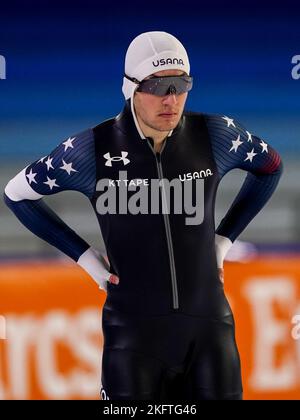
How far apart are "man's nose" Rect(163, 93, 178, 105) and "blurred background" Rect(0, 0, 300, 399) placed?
1.40 metres

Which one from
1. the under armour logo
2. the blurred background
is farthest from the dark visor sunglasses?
the blurred background

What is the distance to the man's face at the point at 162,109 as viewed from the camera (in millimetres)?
3516

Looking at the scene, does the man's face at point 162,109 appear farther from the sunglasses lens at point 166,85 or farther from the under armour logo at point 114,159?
the under armour logo at point 114,159

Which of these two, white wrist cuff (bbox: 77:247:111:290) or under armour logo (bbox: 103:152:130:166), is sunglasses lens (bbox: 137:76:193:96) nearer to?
under armour logo (bbox: 103:152:130:166)

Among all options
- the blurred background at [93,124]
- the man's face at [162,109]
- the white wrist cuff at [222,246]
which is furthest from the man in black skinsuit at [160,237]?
the blurred background at [93,124]

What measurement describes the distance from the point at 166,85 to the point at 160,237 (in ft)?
1.55

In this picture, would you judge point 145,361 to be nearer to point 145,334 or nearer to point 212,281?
point 145,334

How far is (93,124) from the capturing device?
5.10 metres

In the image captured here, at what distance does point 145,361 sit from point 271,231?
1.81 meters

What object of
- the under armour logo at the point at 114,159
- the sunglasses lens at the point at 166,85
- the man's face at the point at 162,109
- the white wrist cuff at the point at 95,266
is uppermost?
the sunglasses lens at the point at 166,85

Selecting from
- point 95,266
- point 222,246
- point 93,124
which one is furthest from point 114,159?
point 93,124

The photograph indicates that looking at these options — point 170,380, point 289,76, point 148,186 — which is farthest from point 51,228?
point 289,76

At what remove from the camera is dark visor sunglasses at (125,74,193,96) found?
11.5 ft

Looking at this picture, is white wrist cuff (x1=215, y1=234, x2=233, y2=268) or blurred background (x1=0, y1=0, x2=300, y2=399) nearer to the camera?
white wrist cuff (x1=215, y1=234, x2=233, y2=268)
